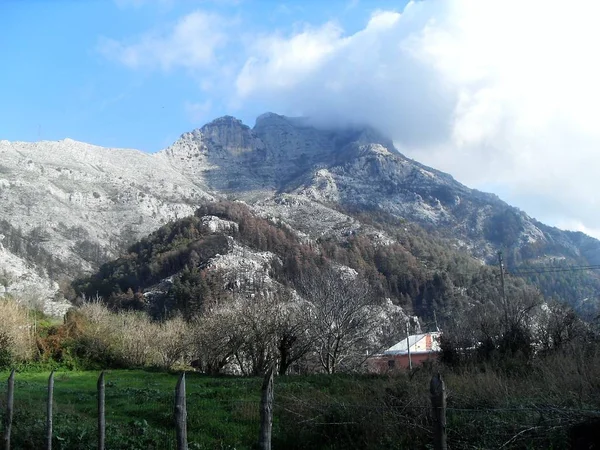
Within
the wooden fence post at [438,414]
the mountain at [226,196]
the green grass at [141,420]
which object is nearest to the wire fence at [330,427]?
the green grass at [141,420]

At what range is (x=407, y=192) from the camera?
154125mm

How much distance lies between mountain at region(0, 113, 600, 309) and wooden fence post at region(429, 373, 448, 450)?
6687cm

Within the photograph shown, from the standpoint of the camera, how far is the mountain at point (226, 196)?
87.4 m

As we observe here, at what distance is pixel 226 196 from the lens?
16762cm

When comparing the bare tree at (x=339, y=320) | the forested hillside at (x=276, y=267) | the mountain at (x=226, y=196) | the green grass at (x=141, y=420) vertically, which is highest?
the mountain at (x=226, y=196)

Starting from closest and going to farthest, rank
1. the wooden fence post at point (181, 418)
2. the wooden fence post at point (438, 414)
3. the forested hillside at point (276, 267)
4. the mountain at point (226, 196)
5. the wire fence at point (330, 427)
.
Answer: the wooden fence post at point (438, 414)
the wooden fence post at point (181, 418)
the wire fence at point (330, 427)
the forested hillside at point (276, 267)
the mountain at point (226, 196)

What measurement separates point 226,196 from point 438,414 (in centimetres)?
16392

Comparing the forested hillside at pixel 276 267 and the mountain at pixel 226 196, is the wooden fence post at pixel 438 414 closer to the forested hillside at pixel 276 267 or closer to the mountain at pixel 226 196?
the forested hillside at pixel 276 267

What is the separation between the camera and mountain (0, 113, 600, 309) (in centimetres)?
8744

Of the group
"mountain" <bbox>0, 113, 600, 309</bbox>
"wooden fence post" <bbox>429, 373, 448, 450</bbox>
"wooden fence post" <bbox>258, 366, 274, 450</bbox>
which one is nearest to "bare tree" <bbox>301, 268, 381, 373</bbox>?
"wooden fence post" <bbox>258, 366, 274, 450</bbox>

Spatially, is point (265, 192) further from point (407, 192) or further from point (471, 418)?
point (471, 418)

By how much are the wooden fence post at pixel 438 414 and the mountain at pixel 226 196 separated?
2633 inches

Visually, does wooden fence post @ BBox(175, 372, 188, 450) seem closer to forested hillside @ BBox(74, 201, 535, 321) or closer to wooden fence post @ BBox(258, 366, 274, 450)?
wooden fence post @ BBox(258, 366, 274, 450)

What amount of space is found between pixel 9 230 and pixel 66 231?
1170 cm
